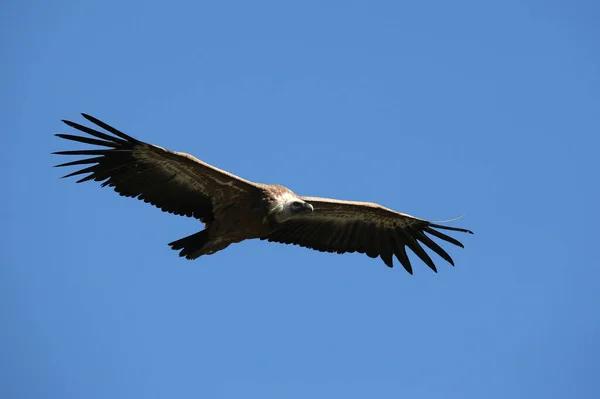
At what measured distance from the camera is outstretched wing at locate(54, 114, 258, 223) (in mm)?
15008

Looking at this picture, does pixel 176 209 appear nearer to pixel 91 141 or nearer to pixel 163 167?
pixel 163 167

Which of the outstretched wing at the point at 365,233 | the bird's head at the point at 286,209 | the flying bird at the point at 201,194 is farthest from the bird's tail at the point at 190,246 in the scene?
the outstretched wing at the point at 365,233

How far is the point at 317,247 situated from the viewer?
56.9ft

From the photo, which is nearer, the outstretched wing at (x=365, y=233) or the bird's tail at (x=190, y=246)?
the bird's tail at (x=190, y=246)

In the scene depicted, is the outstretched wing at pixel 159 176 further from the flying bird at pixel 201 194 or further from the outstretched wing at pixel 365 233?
the outstretched wing at pixel 365 233

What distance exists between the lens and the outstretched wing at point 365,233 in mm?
17016

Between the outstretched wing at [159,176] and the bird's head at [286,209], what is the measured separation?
43 centimetres

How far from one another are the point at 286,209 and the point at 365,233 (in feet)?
7.59

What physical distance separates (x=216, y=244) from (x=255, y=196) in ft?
3.07

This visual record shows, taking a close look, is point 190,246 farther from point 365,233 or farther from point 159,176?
point 365,233

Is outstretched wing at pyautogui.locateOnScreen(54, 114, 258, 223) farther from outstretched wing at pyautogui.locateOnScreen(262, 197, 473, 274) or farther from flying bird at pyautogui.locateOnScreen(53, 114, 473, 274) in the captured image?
outstretched wing at pyautogui.locateOnScreen(262, 197, 473, 274)

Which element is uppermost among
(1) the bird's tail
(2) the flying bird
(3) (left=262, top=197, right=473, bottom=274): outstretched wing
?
(3) (left=262, top=197, right=473, bottom=274): outstretched wing

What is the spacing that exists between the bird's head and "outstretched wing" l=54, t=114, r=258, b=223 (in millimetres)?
429

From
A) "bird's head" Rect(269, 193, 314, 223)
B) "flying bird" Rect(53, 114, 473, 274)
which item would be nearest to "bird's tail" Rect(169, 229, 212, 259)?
"flying bird" Rect(53, 114, 473, 274)
